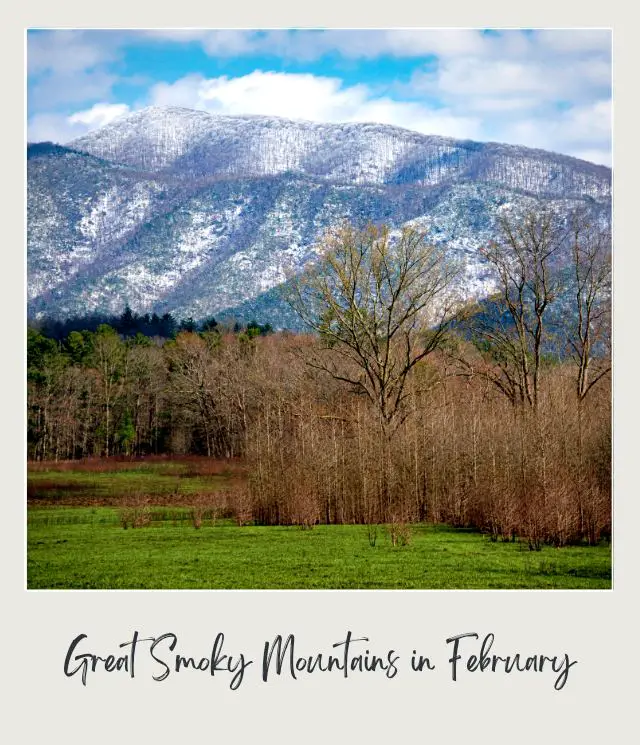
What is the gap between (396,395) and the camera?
67.1ft

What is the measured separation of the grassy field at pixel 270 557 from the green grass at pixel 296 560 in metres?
0.01

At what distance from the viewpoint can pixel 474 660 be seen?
9.90 m

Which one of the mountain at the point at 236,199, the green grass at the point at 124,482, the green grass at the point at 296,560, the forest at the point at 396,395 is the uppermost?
the mountain at the point at 236,199

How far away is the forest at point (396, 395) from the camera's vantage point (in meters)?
14.7

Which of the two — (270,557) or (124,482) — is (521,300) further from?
(124,482)

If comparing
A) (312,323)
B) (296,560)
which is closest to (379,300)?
(312,323)

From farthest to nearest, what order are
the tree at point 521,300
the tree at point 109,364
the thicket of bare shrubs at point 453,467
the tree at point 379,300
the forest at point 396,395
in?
1. the tree at point 109,364
2. the tree at point 379,300
3. the tree at point 521,300
4. the forest at point 396,395
5. the thicket of bare shrubs at point 453,467

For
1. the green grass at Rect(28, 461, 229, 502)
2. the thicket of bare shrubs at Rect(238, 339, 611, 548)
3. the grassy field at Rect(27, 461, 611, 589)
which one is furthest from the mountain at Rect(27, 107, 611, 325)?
the grassy field at Rect(27, 461, 611, 589)

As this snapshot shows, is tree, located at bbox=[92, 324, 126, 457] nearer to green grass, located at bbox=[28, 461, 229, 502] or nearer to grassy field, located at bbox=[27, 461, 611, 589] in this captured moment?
green grass, located at bbox=[28, 461, 229, 502]

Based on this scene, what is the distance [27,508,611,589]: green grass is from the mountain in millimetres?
6479

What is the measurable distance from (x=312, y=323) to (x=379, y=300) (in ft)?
5.57

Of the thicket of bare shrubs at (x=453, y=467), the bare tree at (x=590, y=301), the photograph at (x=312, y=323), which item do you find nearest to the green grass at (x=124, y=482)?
the photograph at (x=312, y=323)

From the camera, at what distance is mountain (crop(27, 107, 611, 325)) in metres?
20.8

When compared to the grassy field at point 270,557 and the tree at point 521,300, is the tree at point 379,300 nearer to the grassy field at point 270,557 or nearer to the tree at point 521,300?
the tree at point 521,300
